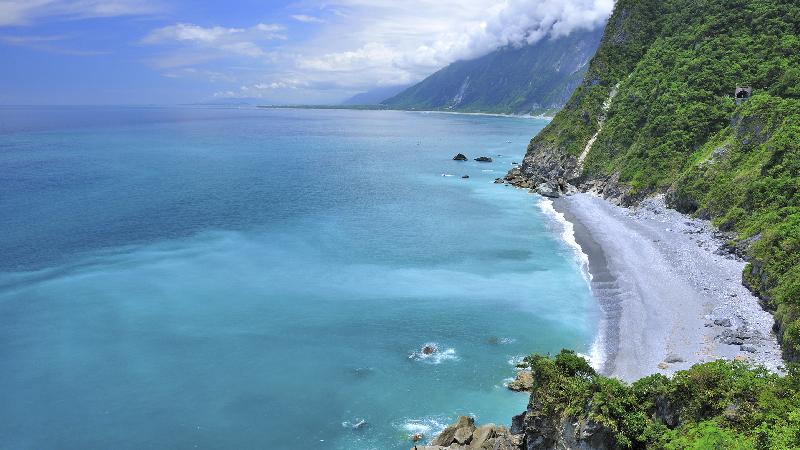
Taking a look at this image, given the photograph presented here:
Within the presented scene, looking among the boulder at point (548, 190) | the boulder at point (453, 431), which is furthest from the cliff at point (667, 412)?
the boulder at point (548, 190)

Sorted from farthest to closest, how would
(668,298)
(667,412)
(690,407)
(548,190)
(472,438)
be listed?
(548,190)
(668,298)
(472,438)
(667,412)
(690,407)

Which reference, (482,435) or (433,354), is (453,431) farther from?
(433,354)

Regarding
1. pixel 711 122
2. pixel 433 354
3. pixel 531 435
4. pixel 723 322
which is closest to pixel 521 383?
pixel 433 354

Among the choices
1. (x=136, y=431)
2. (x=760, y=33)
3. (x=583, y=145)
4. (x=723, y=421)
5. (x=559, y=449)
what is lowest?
(x=136, y=431)

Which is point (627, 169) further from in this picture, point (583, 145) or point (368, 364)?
point (368, 364)

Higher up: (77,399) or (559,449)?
(559,449)

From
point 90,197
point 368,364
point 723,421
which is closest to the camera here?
point 723,421

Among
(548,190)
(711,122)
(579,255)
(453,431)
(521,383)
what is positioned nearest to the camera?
(453,431)

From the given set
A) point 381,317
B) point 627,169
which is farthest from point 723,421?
point 627,169
